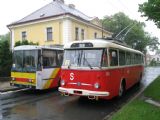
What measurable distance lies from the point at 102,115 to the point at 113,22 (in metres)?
58.6

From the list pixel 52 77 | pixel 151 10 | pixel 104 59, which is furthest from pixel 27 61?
pixel 151 10

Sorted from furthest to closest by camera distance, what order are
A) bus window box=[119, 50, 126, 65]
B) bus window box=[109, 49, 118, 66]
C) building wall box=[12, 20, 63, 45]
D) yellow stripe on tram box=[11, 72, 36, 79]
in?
1. building wall box=[12, 20, 63, 45]
2. yellow stripe on tram box=[11, 72, 36, 79]
3. bus window box=[119, 50, 126, 65]
4. bus window box=[109, 49, 118, 66]

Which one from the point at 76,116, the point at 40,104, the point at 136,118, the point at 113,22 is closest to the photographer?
the point at 136,118

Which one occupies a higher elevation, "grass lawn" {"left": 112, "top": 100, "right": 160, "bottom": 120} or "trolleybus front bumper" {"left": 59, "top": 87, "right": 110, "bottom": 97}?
"trolleybus front bumper" {"left": 59, "top": 87, "right": 110, "bottom": 97}

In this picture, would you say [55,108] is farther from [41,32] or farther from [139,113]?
[41,32]

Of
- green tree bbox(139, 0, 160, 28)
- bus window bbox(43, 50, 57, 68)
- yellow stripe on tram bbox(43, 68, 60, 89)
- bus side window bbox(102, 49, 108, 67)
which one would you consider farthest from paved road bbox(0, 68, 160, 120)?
green tree bbox(139, 0, 160, 28)

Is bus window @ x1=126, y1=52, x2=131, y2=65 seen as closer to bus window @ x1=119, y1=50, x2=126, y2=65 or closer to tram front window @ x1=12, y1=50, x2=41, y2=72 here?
bus window @ x1=119, y1=50, x2=126, y2=65

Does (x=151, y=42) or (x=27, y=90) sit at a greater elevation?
(x=151, y=42)

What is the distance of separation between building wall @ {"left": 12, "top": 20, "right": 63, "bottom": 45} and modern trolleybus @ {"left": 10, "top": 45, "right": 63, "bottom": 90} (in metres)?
18.3

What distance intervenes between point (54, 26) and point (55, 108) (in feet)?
79.9

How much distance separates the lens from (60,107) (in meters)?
11.1

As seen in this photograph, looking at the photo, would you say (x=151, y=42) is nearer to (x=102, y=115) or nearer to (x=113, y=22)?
(x=113, y=22)

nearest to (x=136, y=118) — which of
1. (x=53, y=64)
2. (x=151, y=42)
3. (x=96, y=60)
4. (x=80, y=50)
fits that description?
(x=96, y=60)

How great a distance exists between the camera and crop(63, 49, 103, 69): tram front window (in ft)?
36.3
